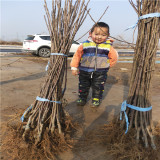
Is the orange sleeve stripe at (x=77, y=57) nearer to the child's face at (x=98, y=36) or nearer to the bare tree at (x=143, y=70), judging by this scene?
the child's face at (x=98, y=36)

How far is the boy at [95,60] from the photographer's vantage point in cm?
274

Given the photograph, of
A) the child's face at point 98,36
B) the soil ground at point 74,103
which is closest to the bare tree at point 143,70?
the soil ground at point 74,103

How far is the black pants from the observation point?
290 centimetres

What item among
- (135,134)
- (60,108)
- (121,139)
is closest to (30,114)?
(60,108)

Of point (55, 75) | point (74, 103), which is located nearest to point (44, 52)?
point (74, 103)

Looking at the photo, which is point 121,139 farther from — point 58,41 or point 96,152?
point 58,41

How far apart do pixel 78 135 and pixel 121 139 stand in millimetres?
557

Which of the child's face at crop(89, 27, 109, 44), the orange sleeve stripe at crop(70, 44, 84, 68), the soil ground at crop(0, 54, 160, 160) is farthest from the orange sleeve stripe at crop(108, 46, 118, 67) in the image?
the soil ground at crop(0, 54, 160, 160)

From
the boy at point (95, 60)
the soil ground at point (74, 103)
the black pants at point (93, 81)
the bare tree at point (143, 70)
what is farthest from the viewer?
the black pants at point (93, 81)

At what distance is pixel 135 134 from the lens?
1728 millimetres

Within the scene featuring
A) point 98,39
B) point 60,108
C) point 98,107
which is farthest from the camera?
point 98,107

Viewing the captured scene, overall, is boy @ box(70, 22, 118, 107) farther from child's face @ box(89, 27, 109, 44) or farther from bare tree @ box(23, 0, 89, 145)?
bare tree @ box(23, 0, 89, 145)

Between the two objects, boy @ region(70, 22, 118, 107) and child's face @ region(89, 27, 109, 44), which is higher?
child's face @ region(89, 27, 109, 44)

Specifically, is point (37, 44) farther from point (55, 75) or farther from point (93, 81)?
point (55, 75)
